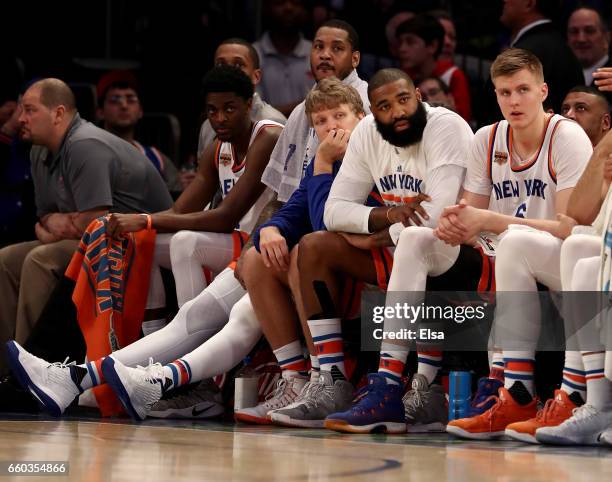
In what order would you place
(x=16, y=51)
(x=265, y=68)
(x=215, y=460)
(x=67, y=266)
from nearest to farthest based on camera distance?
(x=215, y=460) → (x=67, y=266) → (x=265, y=68) → (x=16, y=51)

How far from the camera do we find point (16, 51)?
8922 millimetres

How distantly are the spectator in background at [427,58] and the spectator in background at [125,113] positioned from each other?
1570mm

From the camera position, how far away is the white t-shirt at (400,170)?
468cm

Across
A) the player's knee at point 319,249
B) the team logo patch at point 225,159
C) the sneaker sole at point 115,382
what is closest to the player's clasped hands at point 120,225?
the team logo patch at point 225,159

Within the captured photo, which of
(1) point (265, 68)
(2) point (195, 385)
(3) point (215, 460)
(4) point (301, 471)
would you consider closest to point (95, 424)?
(2) point (195, 385)

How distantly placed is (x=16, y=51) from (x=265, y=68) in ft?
7.52

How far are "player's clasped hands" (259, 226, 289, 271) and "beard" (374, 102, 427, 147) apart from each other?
60cm

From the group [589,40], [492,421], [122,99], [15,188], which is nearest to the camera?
[492,421]

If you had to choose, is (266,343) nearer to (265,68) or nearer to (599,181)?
(599,181)

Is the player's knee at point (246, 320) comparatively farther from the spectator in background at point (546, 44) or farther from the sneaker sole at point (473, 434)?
the spectator in background at point (546, 44)

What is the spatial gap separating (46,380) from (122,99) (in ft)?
8.46

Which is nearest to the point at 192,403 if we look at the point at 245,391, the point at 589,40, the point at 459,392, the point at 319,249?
the point at 245,391

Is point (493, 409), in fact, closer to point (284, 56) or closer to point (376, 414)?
point (376, 414)

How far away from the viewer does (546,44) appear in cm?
582
